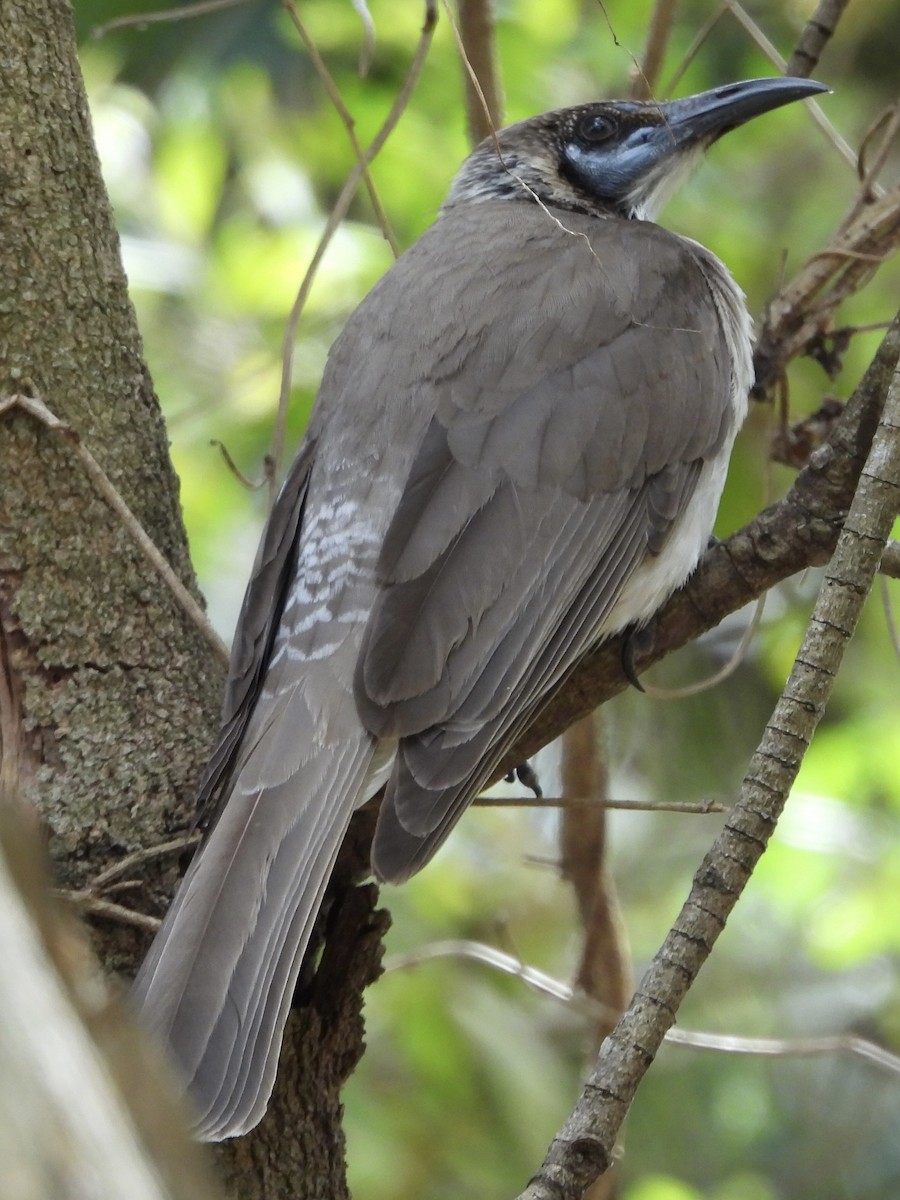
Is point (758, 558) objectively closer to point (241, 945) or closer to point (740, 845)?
point (740, 845)

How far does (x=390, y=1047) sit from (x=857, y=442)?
405 centimetres

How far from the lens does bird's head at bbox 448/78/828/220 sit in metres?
4.37

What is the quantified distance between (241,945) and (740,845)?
859mm

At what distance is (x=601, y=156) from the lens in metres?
4.50

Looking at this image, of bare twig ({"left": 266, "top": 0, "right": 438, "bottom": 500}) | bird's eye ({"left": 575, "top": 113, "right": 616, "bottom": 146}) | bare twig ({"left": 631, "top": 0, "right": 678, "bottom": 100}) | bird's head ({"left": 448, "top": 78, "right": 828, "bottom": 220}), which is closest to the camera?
bare twig ({"left": 266, "top": 0, "right": 438, "bottom": 500})

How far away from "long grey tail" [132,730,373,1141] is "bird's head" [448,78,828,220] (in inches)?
90.7

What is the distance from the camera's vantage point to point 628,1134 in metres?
5.78

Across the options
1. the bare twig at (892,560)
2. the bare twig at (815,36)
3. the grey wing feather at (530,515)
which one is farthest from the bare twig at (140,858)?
the bare twig at (815,36)

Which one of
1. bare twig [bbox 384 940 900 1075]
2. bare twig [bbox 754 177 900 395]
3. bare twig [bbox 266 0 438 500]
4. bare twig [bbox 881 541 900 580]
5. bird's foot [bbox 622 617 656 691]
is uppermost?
bare twig [bbox 754 177 900 395]

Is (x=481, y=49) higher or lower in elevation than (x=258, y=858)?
higher

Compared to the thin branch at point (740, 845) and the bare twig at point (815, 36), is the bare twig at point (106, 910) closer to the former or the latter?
the thin branch at point (740, 845)

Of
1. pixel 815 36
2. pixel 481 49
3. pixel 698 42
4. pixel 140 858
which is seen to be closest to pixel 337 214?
pixel 481 49

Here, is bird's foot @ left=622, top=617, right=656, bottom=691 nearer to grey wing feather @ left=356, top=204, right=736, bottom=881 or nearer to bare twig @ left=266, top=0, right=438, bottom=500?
grey wing feather @ left=356, top=204, right=736, bottom=881

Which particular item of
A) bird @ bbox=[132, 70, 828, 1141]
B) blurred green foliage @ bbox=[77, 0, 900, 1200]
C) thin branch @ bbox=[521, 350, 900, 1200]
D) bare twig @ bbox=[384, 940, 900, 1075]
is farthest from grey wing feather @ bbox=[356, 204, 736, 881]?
blurred green foliage @ bbox=[77, 0, 900, 1200]
